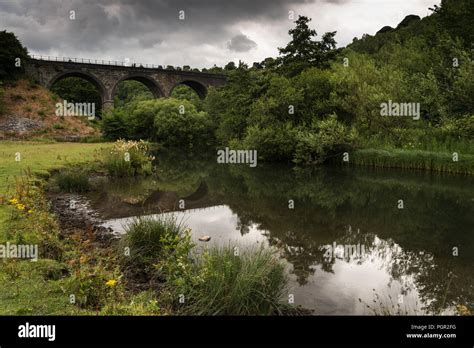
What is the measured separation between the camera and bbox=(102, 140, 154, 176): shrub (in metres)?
20.8

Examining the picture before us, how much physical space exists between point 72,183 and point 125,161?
4.25m

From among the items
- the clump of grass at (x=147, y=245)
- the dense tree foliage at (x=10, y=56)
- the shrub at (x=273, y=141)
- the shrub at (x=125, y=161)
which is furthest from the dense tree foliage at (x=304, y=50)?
the dense tree foliage at (x=10, y=56)

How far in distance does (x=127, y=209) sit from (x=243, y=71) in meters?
29.9

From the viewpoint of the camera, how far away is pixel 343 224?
1251cm

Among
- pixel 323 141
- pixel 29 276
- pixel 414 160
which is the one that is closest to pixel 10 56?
pixel 323 141

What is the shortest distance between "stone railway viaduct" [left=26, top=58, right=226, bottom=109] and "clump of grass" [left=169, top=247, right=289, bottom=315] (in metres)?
60.9

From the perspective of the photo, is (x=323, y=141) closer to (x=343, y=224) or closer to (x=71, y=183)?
(x=343, y=224)

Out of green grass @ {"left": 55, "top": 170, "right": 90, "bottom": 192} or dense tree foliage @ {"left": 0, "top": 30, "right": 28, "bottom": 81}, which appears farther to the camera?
dense tree foliage @ {"left": 0, "top": 30, "right": 28, "bottom": 81}

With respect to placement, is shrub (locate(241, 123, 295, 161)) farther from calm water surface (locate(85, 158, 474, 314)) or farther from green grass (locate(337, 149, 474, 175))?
calm water surface (locate(85, 158, 474, 314))

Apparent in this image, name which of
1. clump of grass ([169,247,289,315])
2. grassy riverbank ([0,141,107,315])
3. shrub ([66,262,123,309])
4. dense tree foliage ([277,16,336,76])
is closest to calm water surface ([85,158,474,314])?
clump of grass ([169,247,289,315])

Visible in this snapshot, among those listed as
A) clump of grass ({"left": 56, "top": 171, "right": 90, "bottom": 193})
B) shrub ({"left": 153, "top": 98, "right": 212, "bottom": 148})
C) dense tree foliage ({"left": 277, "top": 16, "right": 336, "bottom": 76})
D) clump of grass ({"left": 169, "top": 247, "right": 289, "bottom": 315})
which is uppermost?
dense tree foliage ({"left": 277, "top": 16, "right": 336, "bottom": 76})
